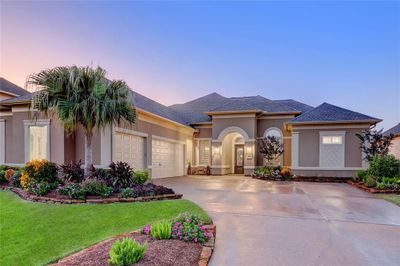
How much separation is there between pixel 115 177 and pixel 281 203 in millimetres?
5579

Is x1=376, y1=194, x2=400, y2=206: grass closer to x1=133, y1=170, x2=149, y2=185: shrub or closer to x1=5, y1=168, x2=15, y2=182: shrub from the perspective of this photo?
x1=133, y1=170, x2=149, y2=185: shrub

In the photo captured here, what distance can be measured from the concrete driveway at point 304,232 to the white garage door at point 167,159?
814 centimetres

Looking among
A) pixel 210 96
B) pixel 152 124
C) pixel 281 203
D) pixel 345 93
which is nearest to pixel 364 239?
pixel 281 203

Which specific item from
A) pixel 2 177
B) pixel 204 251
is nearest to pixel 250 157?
pixel 2 177

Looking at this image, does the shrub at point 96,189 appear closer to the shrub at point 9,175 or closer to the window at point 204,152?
the shrub at point 9,175

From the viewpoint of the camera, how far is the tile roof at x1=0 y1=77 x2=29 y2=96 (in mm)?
18052

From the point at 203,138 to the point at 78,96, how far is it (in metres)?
13.9

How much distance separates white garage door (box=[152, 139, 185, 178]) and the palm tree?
285 inches

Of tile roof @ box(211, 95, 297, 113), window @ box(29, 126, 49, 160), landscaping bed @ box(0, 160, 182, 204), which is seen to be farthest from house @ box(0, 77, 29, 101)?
tile roof @ box(211, 95, 297, 113)

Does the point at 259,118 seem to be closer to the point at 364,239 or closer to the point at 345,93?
the point at 345,93

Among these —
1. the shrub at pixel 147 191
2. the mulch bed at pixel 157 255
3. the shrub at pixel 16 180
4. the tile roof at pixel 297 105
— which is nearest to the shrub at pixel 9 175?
the shrub at pixel 16 180

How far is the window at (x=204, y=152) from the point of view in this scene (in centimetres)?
2164

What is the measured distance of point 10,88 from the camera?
1878 cm

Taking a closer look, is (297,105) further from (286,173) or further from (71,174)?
(71,174)
